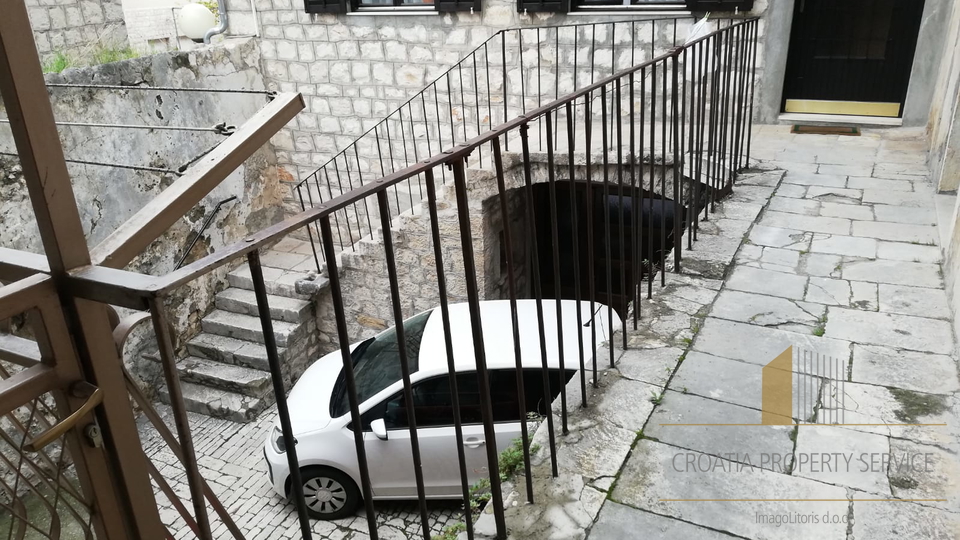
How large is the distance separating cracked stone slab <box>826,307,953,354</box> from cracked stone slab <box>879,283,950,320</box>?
0.06 meters

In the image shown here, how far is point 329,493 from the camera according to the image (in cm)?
489

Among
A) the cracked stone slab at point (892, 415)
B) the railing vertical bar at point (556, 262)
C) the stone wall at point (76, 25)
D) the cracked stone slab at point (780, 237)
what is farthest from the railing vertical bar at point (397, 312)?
the stone wall at point (76, 25)

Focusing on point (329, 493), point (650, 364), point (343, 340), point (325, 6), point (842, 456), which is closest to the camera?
point (343, 340)

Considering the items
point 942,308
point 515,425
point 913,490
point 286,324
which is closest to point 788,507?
point 913,490

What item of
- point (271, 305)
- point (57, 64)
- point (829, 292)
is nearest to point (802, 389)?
point (829, 292)

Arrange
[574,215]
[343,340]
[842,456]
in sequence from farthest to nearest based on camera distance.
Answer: [842,456], [574,215], [343,340]

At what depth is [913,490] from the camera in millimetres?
2010

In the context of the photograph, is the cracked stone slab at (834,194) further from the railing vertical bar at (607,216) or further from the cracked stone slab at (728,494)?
the cracked stone slab at (728,494)

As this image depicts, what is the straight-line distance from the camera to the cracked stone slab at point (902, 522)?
6.08 ft

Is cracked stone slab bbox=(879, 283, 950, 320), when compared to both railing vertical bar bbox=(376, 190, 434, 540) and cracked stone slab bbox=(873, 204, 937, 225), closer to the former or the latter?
cracked stone slab bbox=(873, 204, 937, 225)

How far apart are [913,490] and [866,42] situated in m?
5.54

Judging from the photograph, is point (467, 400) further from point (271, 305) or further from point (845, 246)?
point (271, 305)

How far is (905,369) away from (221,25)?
28.4ft

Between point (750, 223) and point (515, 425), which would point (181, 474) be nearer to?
point (515, 425)
